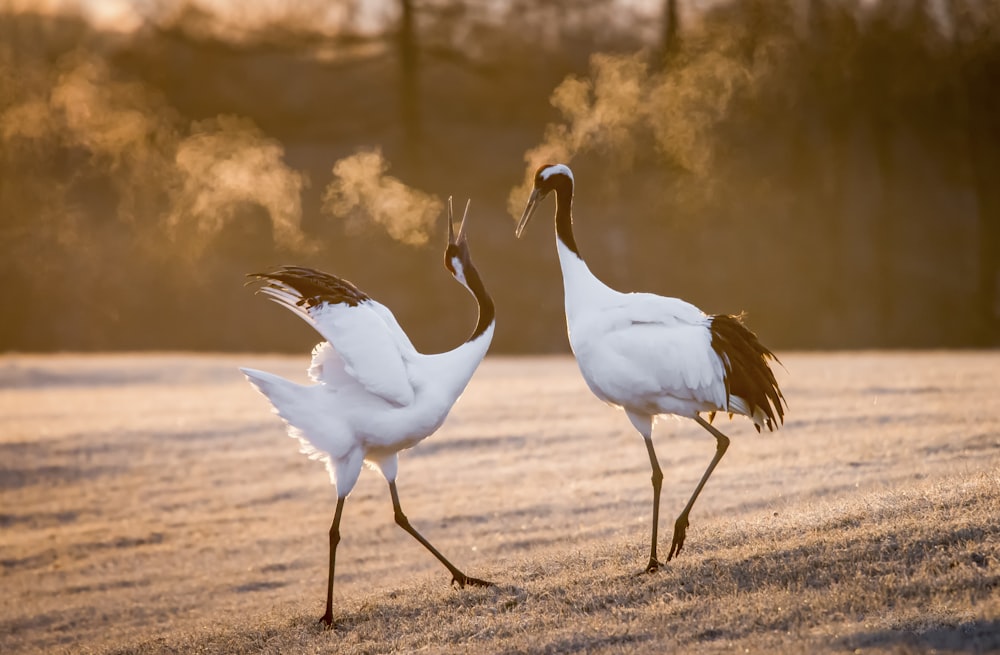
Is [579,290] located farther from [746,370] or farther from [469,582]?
[469,582]

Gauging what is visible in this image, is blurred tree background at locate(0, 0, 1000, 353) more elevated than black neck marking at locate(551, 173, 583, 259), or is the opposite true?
blurred tree background at locate(0, 0, 1000, 353)

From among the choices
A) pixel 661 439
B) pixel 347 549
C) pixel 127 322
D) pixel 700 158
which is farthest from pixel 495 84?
pixel 347 549

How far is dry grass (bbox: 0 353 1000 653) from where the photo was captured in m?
5.56

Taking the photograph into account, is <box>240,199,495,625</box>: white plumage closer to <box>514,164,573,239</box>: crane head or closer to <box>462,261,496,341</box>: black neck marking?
<box>462,261,496,341</box>: black neck marking

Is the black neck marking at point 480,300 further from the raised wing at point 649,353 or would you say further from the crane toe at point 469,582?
the crane toe at point 469,582

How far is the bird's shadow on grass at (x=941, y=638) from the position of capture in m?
4.72

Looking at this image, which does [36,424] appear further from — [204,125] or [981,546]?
[204,125]

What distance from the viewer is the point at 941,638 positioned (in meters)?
4.82

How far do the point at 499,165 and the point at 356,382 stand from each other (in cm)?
2597

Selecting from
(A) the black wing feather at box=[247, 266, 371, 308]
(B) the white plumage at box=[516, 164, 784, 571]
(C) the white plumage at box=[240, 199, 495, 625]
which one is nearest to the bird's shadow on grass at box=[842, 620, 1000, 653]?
(B) the white plumage at box=[516, 164, 784, 571]

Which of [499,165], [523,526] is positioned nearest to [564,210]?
[523,526]

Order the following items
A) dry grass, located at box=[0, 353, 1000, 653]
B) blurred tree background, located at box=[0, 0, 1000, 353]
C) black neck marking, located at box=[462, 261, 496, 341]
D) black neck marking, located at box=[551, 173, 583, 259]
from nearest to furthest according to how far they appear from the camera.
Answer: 1. dry grass, located at box=[0, 353, 1000, 653]
2. black neck marking, located at box=[462, 261, 496, 341]
3. black neck marking, located at box=[551, 173, 583, 259]
4. blurred tree background, located at box=[0, 0, 1000, 353]

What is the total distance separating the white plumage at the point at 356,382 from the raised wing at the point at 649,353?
675 millimetres

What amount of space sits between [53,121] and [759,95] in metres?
17.3
